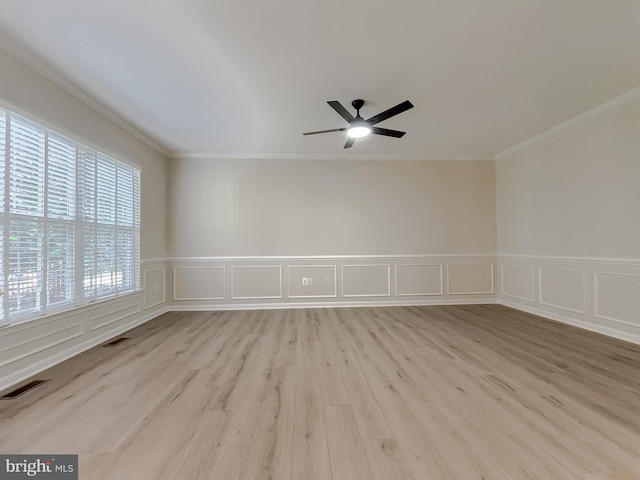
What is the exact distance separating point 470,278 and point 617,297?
199 cm

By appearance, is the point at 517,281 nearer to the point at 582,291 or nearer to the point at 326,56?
the point at 582,291

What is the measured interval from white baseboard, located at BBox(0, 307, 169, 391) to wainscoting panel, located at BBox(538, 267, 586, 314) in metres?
5.73

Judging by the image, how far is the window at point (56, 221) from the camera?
2188 mm

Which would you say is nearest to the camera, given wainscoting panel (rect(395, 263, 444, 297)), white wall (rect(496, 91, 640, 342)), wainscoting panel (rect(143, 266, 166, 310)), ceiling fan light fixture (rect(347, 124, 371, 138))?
ceiling fan light fixture (rect(347, 124, 371, 138))

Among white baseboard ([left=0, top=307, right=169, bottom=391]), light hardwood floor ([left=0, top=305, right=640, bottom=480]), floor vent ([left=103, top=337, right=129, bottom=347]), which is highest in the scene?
white baseboard ([left=0, top=307, right=169, bottom=391])

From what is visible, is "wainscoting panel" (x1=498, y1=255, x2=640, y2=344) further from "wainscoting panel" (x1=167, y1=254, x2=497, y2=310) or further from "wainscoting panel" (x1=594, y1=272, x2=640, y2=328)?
"wainscoting panel" (x1=167, y1=254, x2=497, y2=310)

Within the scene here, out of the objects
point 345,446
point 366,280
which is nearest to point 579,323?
point 366,280

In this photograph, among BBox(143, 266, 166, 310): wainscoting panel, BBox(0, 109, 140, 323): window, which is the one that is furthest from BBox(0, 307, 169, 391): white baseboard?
BBox(0, 109, 140, 323): window

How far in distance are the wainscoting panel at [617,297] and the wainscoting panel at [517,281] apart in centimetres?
99

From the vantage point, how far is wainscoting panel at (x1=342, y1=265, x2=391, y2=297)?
16.1 feet

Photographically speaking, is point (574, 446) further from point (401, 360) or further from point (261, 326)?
point (261, 326)

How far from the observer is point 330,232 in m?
4.94

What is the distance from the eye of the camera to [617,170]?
3178 mm

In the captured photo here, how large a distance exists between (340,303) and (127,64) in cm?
407
